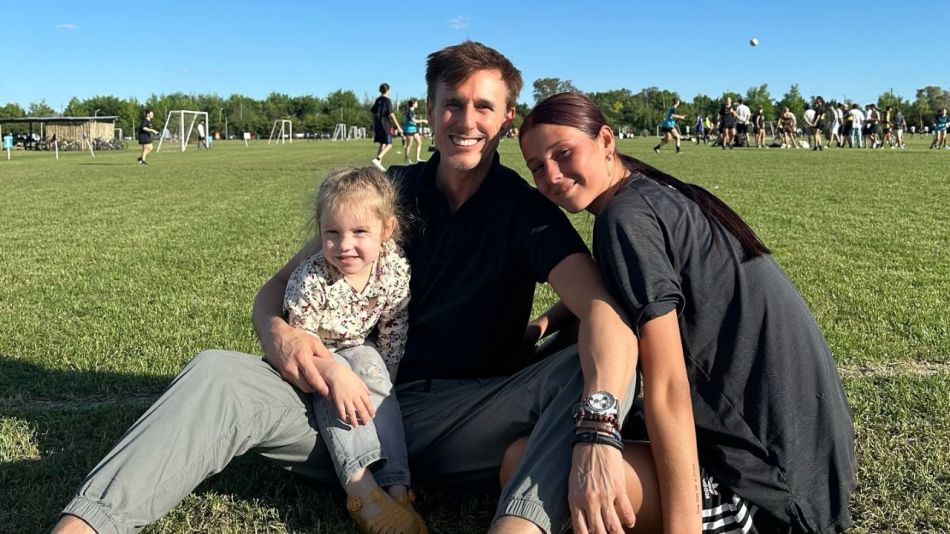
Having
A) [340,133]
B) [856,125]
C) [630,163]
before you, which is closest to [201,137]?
[856,125]

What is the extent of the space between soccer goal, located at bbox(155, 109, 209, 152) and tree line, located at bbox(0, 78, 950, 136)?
192ft

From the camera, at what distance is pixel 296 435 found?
2604 millimetres

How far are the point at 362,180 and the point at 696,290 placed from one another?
4.09 feet

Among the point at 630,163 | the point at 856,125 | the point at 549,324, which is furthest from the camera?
the point at 856,125

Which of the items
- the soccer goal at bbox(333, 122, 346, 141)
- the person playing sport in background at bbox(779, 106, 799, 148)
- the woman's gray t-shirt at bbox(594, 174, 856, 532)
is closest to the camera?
the woman's gray t-shirt at bbox(594, 174, 856, 532)

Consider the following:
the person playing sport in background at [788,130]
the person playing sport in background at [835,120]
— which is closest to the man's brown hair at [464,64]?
the person playing sport in background at [788,130]

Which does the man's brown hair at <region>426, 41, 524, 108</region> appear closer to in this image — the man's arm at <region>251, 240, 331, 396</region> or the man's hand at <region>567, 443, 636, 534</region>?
the man's arm at <region>251, 240, 331, 396</region>

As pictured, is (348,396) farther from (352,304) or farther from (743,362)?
(743,362)

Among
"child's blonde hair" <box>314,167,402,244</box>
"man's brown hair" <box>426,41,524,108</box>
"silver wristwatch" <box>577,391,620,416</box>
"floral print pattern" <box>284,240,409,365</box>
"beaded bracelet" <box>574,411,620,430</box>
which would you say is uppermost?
"man's brown hair" <box>426,41,524,108</box>

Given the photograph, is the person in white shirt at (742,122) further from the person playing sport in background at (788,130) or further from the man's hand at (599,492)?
the man's hand at (599,492)

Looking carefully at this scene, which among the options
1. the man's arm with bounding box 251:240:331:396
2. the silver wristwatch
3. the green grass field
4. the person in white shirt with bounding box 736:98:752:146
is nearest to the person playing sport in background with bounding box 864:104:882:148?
the person in white shirt with bounding box 736:98:752:146

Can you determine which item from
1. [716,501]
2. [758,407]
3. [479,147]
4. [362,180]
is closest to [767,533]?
[716,501]

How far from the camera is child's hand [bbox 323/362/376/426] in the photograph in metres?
2.53

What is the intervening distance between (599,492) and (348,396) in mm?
878
